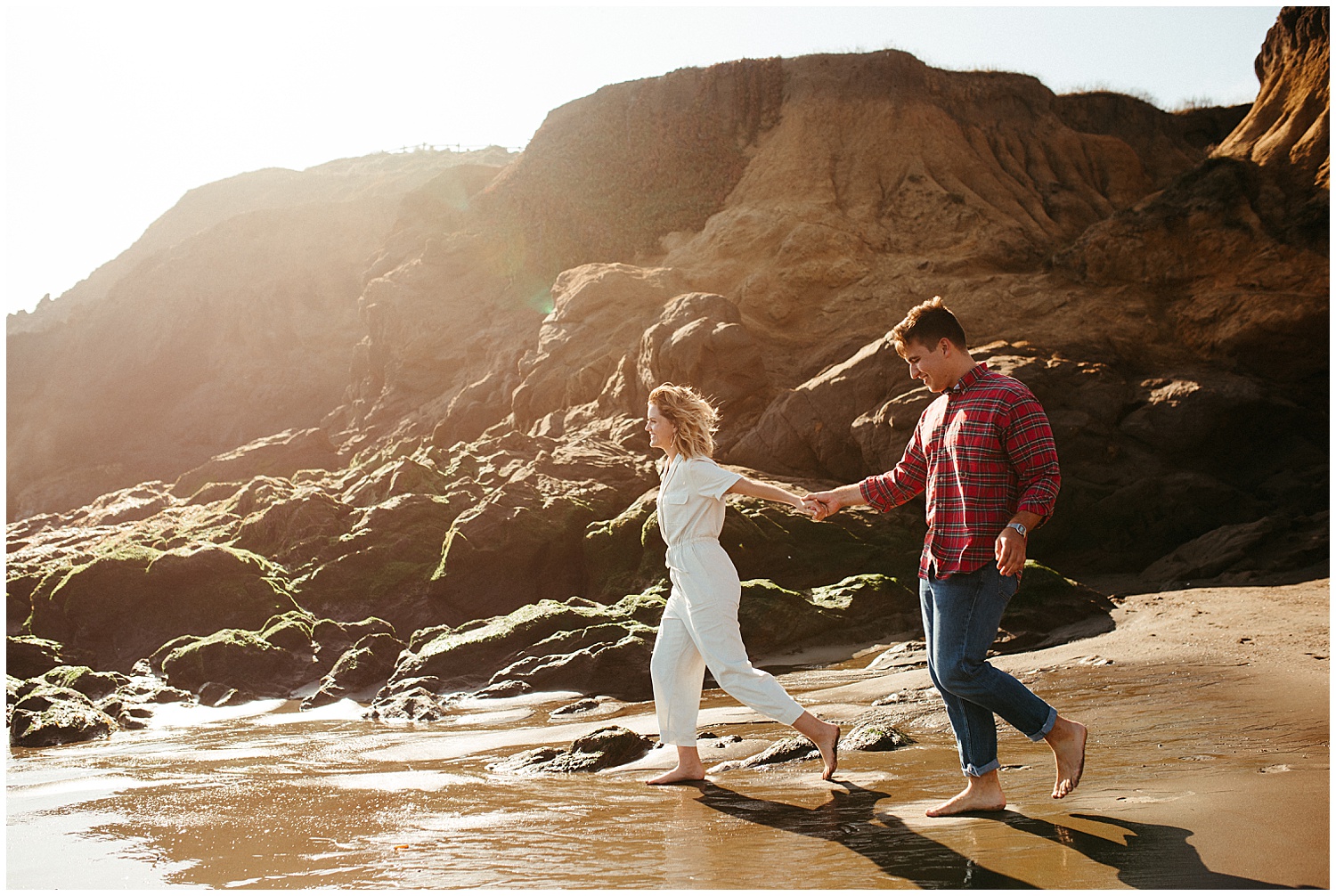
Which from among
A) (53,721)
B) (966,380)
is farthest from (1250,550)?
(53,721)

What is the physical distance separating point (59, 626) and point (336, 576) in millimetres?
3797

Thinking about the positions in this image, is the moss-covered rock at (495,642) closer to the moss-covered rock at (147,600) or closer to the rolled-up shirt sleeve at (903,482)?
the moss-covered rock at (147,600)

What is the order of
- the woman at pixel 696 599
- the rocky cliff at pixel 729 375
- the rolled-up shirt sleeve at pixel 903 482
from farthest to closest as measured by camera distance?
the rocky cliff at pixel 729 375 < the woman at pixel 696 599 < the rolled-up shirt sleeve at pixel 903 482

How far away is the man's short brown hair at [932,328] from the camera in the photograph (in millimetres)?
4160

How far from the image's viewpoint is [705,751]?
596cm

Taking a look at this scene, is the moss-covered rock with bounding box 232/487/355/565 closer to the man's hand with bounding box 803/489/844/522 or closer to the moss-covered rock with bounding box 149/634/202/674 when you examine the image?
the moss-covered rock with bounding box 149/634/202/674

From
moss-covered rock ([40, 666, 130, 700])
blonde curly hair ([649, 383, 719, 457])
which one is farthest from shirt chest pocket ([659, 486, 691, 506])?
moss-covered rock ([40, 666, 130, 700])

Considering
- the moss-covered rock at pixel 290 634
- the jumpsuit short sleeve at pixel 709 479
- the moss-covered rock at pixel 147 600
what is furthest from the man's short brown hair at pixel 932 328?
the moss-covered rock at pixel 147 600

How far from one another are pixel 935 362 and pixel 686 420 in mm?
1366

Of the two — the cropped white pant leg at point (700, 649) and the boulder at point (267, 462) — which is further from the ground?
the boulder at point (267, 462)

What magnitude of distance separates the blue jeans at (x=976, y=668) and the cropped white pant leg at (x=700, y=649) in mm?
947

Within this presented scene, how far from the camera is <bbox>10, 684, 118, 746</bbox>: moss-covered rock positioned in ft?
28.2

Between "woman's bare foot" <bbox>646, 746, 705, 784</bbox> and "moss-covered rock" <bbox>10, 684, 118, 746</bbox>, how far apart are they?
619cm

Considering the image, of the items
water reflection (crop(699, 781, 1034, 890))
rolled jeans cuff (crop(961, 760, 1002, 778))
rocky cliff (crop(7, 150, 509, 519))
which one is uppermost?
rocky cliff (crop(7, 150, 509, 519))
